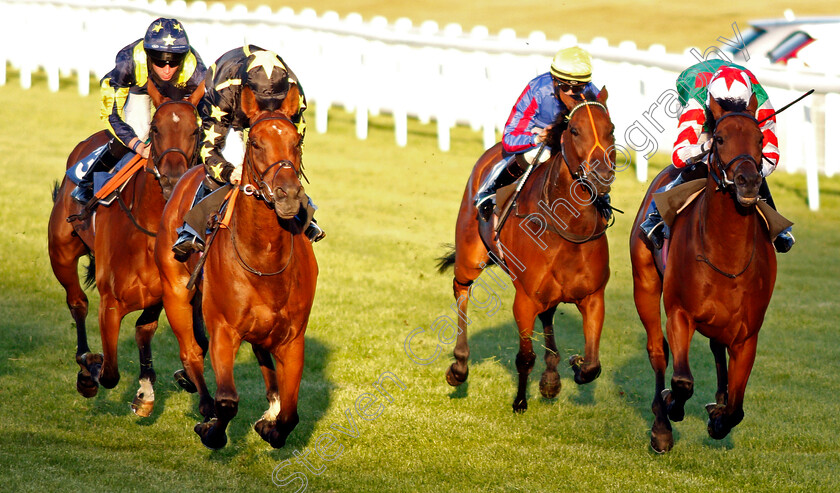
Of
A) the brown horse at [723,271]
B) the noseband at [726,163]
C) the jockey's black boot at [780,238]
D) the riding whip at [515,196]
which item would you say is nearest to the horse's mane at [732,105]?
the brown horse at [723,271]

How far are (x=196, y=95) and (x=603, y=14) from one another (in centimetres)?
3258

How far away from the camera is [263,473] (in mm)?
7008

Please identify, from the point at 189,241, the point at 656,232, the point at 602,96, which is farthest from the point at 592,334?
the point at 189,241

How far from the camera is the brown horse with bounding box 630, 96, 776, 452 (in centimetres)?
633

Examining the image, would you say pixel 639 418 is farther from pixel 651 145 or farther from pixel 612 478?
pixel 651 145

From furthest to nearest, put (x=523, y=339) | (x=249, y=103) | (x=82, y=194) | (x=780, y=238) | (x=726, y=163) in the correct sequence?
(x=82, y=194) → (x=523, y=339) → (x=780, y=238) → (x=726, y=163) → (x=249, y=103)

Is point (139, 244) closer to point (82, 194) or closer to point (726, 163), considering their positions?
point (82, 194)

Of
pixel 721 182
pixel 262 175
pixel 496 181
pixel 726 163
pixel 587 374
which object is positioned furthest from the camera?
pixel 496 181

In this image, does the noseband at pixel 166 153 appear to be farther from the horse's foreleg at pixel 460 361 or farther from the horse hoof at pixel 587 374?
the horse hoof at pixel 587 374

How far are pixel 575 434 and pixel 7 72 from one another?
2263cm

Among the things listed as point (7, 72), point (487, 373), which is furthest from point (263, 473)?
point (7, 72)

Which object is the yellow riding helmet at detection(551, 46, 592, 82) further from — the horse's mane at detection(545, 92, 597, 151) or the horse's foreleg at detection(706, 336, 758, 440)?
the horse's foreleg at detection(706, 336, 758, 440)

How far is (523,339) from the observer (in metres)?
8.10

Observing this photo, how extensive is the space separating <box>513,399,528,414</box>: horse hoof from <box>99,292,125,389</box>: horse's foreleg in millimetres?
3077
